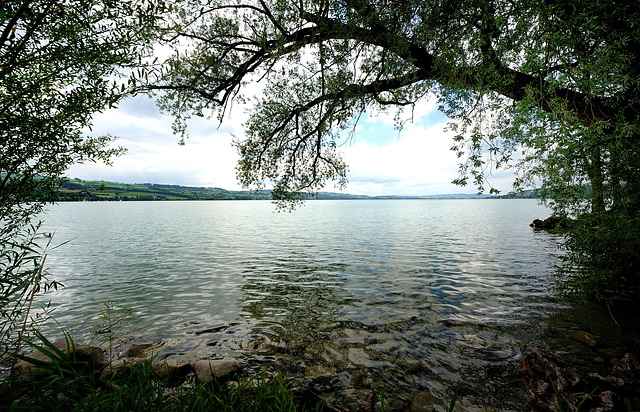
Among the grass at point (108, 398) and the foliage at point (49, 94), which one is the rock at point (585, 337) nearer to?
the grass at point (108, 398)

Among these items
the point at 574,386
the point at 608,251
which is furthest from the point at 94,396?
the point at 608,251

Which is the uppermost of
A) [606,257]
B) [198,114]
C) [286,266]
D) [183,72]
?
[183,72]

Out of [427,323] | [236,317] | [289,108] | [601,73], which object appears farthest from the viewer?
[289,108]

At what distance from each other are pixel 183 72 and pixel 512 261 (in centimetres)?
2619

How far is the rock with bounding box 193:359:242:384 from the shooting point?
236 inches

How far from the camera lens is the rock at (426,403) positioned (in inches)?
228

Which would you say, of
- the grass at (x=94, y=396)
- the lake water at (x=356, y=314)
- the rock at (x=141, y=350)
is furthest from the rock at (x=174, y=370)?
the rock at (x=141, y=350)

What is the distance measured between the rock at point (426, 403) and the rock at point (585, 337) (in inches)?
237

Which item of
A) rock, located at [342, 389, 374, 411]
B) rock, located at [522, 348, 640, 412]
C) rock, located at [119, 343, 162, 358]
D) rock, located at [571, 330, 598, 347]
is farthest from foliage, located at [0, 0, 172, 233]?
rock, located at [571, 330, 598, 347]

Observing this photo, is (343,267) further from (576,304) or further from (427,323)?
Result: (576,304)

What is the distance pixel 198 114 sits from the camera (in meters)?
16.3

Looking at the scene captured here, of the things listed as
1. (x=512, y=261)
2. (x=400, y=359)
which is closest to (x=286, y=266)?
(x=400, y=359)

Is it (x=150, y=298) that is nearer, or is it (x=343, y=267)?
(x=150, y=298)

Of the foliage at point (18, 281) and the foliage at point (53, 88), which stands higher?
the foliage at point (53, 88)
